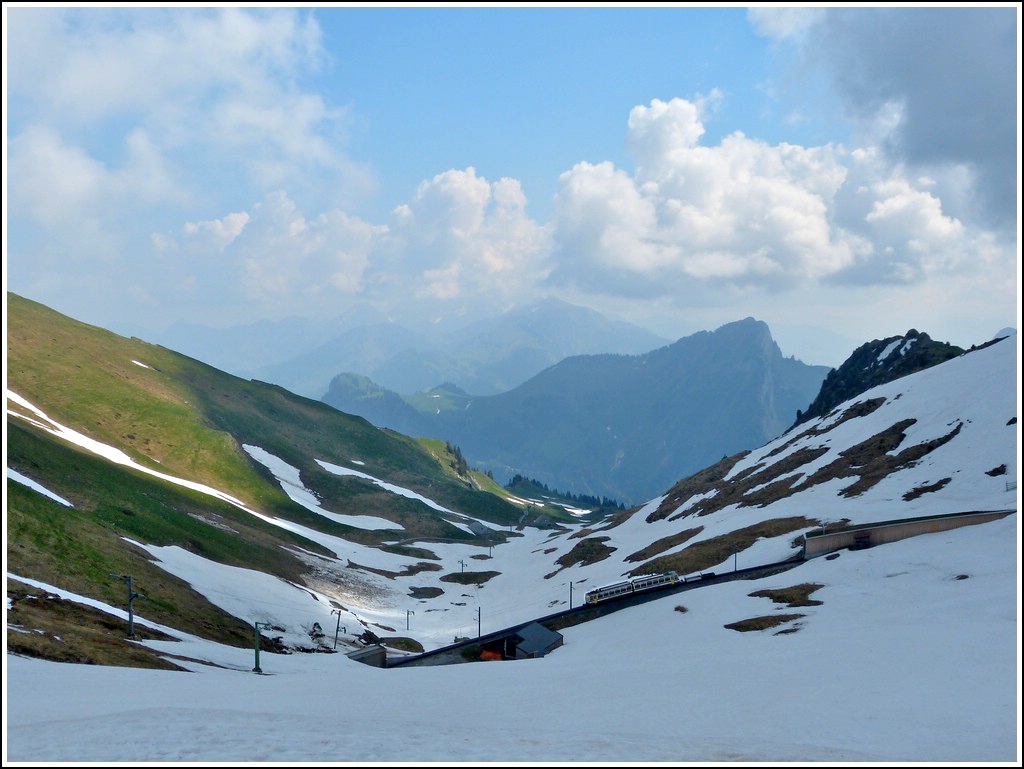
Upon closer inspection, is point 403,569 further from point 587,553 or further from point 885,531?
point 885,531

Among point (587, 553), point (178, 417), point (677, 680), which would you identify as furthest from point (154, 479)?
point (677, 680)

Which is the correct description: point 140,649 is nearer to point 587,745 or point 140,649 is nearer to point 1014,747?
point 587,745

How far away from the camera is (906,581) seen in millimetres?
49125

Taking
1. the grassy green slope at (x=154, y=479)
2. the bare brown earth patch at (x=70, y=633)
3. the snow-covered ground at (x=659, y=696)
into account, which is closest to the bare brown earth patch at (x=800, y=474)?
the snow-covered ground at (x=659, y=696)

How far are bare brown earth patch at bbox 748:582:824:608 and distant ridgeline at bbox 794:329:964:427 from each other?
102 metres

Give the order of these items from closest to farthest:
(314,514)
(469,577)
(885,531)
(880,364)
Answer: (885,531)
(469,577)
(314,514)
(880,364)

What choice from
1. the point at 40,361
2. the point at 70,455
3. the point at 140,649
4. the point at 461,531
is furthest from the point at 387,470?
the point at 140,649

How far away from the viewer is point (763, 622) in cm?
4812

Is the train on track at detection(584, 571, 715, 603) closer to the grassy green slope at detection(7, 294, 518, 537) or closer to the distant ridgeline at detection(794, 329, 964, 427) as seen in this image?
the grassy green slope at detection(7, 294, 518, 537)

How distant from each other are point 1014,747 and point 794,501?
68548mm

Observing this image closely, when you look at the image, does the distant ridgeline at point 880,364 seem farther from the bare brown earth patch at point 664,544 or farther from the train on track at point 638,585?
the train on track at point 638,585

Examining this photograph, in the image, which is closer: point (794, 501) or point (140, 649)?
point (140, 649)

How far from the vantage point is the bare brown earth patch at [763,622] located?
4719 cm

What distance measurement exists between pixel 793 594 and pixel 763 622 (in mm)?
6218
